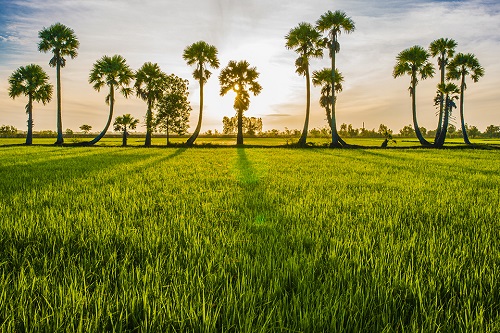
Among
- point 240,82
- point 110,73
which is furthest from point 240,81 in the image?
point 110,73

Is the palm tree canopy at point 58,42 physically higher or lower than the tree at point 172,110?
higher

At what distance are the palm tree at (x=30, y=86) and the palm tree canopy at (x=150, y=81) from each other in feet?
65.7

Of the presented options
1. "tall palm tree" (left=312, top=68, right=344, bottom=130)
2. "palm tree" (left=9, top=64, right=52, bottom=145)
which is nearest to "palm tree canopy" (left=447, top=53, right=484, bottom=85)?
"tall palm tree" (left=312, top=68, right=344, bottom=130)

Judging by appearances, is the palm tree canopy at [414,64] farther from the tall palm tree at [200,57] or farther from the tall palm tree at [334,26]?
the tall palm tree at [200,57]

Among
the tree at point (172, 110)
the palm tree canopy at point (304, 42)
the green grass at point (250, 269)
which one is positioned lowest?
the green grass at point (250, 269)

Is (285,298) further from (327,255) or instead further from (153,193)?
(153,193)

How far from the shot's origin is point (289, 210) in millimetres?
4312

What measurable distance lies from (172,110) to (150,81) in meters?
5.90

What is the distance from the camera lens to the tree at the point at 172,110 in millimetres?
40875

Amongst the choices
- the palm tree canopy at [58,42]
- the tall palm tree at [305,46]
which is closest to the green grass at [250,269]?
the tall palm tree at [305,46]

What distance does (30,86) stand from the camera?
46.2 meters

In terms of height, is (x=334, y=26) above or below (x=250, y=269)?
above

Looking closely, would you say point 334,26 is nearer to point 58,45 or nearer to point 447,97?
point 447,97

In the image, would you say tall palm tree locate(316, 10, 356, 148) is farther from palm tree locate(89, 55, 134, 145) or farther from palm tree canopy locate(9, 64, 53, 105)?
palm tree canopy locate(9, 64, 53, 105)
